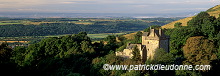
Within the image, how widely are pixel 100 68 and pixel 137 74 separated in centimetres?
820

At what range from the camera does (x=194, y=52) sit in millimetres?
41219

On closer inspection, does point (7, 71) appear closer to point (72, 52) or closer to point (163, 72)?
point (72, 52)

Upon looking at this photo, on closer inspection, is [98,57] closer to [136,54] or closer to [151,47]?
[136,54]

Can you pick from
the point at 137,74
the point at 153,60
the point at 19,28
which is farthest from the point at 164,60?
the point at 19,28

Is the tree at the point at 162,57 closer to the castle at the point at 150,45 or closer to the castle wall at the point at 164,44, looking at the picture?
the castle at the point at 150,45

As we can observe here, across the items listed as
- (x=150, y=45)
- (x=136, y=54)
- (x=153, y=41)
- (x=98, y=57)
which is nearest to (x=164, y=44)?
(x=153, y=41)

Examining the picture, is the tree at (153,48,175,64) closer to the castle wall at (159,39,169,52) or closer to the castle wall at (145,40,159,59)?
the castle wall at (145,40,159,59)

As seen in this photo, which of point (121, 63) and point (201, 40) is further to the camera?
point (201, 40)

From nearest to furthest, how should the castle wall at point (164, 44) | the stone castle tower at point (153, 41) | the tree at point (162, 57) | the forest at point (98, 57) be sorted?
the tree at point (162, 57)
the forest at point (98, 57)
the stone castle tower at point (153, 41)
the castle wall at point (164, 44)

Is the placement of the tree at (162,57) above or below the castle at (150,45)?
below

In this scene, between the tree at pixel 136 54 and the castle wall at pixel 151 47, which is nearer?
the tree at pixel 136 54

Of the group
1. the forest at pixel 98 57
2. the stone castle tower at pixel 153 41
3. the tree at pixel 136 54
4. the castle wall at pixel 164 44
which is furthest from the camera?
the castle wall at pixel 164 44

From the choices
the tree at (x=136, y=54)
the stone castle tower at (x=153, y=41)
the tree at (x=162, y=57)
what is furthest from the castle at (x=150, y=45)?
the tree at (x=162, y=57)

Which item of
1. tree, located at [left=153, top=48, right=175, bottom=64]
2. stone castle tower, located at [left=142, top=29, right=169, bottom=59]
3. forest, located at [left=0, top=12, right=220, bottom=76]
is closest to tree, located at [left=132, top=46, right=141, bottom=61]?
forest, located at [left=0, top=12, right=220, bottom=76]
